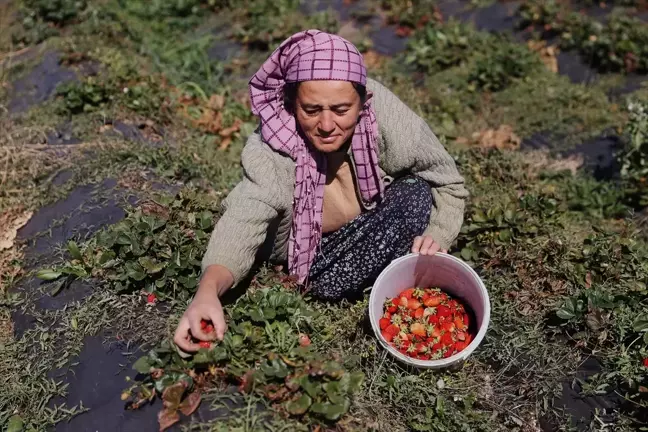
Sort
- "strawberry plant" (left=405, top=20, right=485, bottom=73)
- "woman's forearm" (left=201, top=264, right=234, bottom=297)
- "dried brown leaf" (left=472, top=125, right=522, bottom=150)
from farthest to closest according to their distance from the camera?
"strawberry plant" (left=405, top=20, right=485, bottom=73), "dried brown leaf" (left=472, top=125, right=522, bottom=150), "woman's forearm" (left=201, top=264, right=234, bottom=297)

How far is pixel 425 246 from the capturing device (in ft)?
8.80

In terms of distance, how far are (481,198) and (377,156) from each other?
1.11 meters

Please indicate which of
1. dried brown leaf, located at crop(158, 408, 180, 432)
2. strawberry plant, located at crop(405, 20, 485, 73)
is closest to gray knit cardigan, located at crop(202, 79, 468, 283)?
dried brown leaf, located at crop(158, 408, 180, 432)

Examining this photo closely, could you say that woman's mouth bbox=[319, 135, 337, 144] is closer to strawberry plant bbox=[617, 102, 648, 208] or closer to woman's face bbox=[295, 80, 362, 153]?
woman's face bbox=[295, 80, 362, 153]

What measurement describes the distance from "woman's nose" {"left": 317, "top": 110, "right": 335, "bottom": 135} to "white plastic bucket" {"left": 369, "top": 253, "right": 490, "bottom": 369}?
67cm

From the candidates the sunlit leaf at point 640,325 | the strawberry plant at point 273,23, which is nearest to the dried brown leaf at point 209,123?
the strawberry plant at point 273,23

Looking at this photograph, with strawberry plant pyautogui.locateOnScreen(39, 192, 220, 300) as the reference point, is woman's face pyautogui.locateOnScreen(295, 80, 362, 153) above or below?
above

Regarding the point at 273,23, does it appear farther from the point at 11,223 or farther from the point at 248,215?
the point at 248,215

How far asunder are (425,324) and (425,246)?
34 centimetres

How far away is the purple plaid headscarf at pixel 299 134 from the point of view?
90.9 inches

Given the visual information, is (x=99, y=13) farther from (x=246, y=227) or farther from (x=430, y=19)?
(x=246, y=227)

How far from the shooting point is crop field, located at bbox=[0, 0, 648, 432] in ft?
7.56

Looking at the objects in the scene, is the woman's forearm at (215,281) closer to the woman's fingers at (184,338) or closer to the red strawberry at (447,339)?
the woman's fingers at (184,338)

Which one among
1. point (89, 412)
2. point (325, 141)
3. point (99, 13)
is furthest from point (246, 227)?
point (99, 13)
